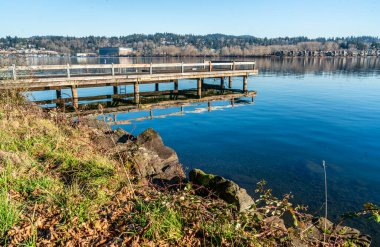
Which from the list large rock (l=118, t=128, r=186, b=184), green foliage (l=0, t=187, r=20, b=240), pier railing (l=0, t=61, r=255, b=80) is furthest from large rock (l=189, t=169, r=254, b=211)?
pier railing (l=0, t=61, r=255, b=80)

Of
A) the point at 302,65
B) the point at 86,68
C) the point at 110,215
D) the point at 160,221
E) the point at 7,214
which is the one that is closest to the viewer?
the point at 7,214

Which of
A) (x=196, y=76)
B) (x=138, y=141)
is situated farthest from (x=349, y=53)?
(x=138, y=141)

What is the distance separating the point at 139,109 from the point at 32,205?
16.4m

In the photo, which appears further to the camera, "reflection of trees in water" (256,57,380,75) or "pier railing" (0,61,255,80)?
"reflection of trees in water" (256,57,380,75)

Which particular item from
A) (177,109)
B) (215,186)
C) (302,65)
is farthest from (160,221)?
(302,65)

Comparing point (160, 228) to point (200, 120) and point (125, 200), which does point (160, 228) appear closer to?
point (125, 200)

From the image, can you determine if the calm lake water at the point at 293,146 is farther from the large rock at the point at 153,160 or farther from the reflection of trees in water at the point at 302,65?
the reflection of trees in water at the point at 302,65

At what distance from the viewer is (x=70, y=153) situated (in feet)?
23.0

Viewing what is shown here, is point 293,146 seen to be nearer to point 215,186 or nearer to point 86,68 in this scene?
point 215,186

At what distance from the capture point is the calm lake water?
9477 millimetres

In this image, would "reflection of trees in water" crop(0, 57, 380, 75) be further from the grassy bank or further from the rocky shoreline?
the grassy bank

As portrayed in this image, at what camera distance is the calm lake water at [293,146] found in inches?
373

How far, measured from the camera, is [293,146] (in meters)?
13.7

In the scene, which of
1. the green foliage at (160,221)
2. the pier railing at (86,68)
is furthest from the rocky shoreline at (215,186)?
the pier railing at (86,68)
